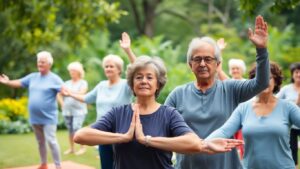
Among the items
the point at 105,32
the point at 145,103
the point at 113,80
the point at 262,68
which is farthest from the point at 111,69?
the point at 105,32

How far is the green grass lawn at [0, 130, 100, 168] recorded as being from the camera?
29.8ft

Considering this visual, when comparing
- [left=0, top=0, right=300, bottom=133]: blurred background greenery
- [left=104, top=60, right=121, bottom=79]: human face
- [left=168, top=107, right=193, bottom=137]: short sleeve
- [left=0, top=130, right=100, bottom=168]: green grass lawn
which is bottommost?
[left=0, top=130, right=100, bottom=168]: green grass lawn

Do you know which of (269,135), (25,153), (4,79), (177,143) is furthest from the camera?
(25,153)

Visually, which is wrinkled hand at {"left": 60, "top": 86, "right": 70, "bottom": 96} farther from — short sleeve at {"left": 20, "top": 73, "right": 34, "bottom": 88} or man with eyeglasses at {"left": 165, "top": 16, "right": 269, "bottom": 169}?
man with eyeglasses at {"left": 165, "top": 16, "right": 269, "bottom": 169}

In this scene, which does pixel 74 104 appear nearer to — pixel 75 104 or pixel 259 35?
pixel 75 104

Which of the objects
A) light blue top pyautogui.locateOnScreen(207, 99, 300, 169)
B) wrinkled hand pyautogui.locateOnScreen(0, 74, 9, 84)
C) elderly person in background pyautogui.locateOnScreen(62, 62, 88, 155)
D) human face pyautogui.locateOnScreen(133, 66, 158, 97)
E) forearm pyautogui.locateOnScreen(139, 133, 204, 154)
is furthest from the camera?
elderly person in background pyautogui.locateOnScreen(62, 62, 88, 155)

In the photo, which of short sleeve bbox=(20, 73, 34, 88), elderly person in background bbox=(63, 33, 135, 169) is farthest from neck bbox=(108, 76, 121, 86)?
short sleeve bbox=(20, 73, 34, 88)

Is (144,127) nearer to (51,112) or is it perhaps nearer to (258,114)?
(258,114)

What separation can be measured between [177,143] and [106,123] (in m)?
0.48

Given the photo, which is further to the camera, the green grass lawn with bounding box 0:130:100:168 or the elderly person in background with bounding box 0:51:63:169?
the green grass lawn with bounding box 0:130:100:168

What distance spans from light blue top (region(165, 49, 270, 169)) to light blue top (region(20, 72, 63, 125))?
4.15 metres

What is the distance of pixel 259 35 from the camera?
3.45 metres

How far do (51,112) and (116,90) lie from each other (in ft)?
4.18


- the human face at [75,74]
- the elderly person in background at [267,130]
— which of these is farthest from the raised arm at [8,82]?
the elderly person in background at [267,130]
